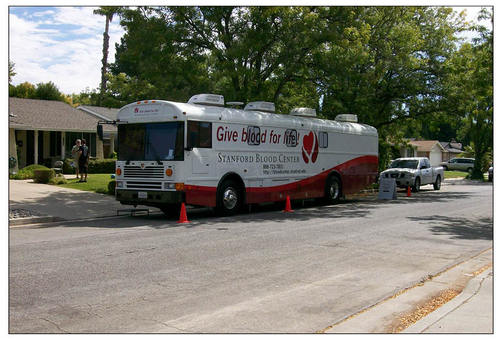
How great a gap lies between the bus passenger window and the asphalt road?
538 cm

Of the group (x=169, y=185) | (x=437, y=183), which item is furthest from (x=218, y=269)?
(x=437, y=183)

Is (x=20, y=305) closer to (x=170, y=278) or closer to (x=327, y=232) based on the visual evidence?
(x=170, y=278)

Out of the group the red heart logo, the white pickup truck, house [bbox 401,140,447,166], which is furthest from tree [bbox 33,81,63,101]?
house [bbox 401,140,447,166]

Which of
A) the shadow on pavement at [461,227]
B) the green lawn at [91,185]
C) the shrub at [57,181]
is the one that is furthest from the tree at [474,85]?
the shrub at [57,181]

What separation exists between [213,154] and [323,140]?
20.2 feet

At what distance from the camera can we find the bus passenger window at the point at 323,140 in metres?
19.8

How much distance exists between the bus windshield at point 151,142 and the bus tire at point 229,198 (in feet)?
6.09

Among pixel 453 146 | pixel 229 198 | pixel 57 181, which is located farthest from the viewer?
pixel 453 146

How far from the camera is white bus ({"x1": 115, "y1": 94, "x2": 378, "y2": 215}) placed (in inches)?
567

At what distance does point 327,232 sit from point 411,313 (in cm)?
630

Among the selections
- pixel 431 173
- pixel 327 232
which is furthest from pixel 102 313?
pixel 431 173

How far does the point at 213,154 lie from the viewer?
15.1 meters

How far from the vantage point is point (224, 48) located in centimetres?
2036

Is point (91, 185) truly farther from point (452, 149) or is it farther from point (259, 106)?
point (452, 149)
